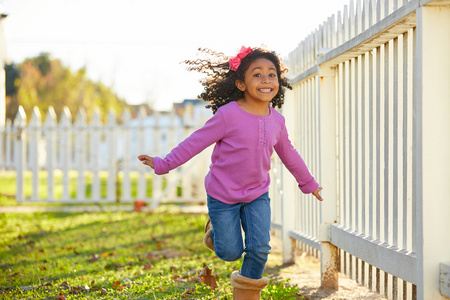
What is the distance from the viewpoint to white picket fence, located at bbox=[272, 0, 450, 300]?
2580 millimetres

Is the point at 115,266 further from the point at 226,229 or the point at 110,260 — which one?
the point at 226,229

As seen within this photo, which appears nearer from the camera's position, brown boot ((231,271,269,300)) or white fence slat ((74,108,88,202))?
brown boot ((231,271,269,300))

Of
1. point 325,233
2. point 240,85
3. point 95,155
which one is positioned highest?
point 240,85

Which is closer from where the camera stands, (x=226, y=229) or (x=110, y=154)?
(x=226, y=229)

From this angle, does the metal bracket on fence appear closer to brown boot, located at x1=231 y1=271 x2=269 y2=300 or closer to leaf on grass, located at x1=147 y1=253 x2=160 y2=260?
brown boot, located at x1=231 y1=271 x2=269 y2=300

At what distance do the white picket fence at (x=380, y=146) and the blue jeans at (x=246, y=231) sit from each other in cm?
67

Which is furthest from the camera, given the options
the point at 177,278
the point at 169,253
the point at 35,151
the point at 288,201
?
the point at 35,151

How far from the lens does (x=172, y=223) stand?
858 centimetres

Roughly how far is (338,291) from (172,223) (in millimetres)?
4670

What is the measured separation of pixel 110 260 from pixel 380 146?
10.2ft

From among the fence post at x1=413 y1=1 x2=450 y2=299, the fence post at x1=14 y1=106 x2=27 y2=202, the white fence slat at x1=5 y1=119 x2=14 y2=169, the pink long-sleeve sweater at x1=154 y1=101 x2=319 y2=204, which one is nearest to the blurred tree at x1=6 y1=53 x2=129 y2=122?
the white fence slat at x1=5 y1=119 x2=14 y2=169

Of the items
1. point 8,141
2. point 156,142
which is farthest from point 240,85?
point 8,141

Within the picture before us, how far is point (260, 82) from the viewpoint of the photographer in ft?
11.2

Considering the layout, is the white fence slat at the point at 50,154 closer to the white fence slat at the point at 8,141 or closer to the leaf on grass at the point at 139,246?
the white fence slat at the point at 8,141
